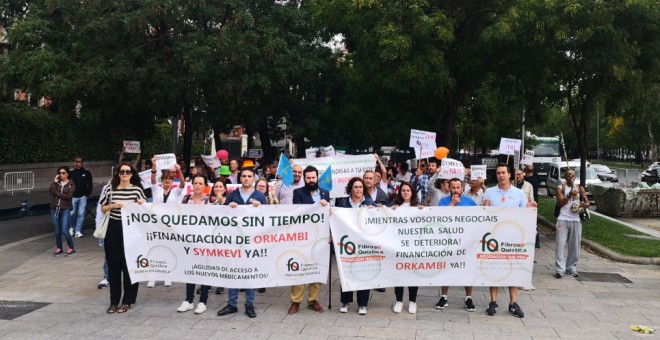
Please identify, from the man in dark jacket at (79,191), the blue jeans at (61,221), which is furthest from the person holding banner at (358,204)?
the man in dark jacket at (79,191)

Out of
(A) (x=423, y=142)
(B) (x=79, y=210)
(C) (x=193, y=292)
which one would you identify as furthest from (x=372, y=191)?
(B) (x=79, y=210)

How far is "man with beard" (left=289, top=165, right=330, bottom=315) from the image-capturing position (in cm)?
680

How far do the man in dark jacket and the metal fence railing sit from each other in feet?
49.0

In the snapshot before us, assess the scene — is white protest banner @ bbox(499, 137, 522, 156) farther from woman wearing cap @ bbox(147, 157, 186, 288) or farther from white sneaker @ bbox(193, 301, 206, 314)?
white sneaker @ bbox(193, 301, 206, 314)

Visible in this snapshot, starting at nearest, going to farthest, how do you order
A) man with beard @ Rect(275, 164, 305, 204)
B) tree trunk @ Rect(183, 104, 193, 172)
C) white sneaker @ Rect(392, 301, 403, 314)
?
white sneaker @ Rect(392, 301, 403, 314) → man with beard @ Rect(275, 164, 305, 204) → tree trunk @ Rect(183, 104, 193, 172)

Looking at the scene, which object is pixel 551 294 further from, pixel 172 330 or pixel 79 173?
pixel 79 173

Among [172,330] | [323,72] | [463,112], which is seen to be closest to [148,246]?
[172,330]

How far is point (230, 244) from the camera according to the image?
679 centimetres

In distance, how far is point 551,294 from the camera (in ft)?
25.8

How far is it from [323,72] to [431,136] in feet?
28.5

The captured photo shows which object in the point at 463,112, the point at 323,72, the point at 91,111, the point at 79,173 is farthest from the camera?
the point at 463,112

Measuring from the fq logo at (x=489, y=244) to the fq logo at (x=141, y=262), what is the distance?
4.19 metres

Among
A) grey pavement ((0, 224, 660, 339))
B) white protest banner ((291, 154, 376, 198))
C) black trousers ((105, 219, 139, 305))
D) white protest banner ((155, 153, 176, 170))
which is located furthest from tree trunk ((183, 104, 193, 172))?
black trousers ((105, 219, 139, 305))

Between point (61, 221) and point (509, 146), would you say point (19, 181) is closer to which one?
point (61, 221)
